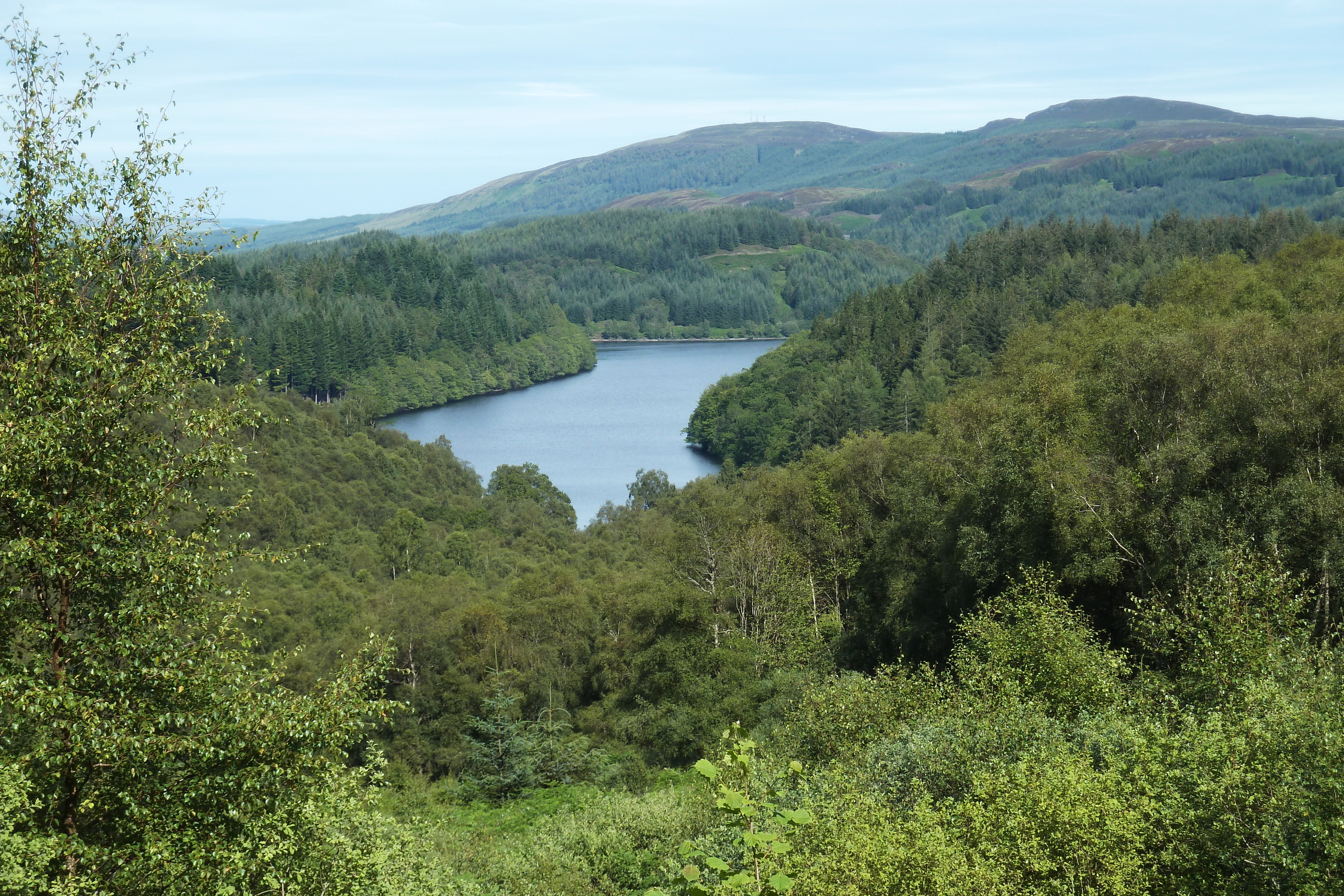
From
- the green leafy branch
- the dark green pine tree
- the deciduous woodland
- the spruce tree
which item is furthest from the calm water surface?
the green leafy branch

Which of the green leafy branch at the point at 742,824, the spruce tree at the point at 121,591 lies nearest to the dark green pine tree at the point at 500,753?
the spruce tree at the point at 121,591

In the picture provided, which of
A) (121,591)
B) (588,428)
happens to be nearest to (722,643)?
(121,591)

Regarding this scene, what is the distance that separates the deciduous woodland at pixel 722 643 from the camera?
33.5 ft

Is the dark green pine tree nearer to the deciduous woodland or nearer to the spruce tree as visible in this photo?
the deciduous woodland

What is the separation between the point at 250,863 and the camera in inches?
394

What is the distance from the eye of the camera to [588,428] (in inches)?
5394

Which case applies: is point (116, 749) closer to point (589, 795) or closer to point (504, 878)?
point (504, 878)

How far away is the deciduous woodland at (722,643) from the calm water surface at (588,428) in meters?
41.0

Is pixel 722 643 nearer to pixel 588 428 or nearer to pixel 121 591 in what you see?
pixel 121 591

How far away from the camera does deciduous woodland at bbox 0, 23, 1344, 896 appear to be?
1020 centimetres

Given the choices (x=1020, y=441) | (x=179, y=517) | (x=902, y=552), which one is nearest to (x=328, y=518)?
(x=179, y=517)

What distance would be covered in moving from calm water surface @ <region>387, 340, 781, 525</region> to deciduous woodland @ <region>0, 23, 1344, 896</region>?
135 feet

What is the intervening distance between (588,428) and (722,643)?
96.9 metres

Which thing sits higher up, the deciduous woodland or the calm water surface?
the deciduous woodland
